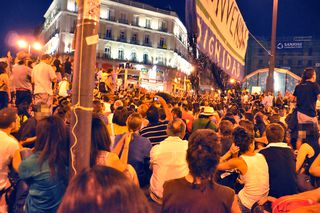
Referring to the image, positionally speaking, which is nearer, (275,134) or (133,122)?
(275,134)

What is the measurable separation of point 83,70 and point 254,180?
2.53 metres

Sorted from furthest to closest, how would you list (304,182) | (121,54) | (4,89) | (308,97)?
(121,54), (4,89), (308,97), (304,182)

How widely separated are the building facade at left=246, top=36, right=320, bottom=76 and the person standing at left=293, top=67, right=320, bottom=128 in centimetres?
7311

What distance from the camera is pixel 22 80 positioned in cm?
859

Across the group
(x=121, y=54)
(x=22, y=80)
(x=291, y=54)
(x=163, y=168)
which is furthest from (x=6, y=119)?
(x=291, y=54)

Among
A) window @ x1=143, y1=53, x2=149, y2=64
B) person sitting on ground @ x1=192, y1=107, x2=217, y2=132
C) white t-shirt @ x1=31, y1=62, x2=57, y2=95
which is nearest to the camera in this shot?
person sitting on ground @ x1=192, y1=107, x2=217, y2=132

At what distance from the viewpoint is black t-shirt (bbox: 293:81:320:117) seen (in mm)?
6582

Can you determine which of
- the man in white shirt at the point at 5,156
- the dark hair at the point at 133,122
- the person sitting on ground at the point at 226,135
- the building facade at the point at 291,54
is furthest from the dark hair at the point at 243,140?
the building facade at the point at 291,54

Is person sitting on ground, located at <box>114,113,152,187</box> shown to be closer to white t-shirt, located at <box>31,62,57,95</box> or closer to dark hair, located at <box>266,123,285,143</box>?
dark hair, located at <box>266,123,285,143</box>

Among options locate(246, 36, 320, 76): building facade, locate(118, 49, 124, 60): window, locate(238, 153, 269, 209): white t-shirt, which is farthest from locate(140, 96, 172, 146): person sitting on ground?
locate(246, 36, 320, 76): building facade

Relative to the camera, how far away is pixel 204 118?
7.76 meters

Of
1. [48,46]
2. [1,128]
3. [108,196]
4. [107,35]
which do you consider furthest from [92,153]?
[48,46]

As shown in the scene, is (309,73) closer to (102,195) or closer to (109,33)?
(102,195)

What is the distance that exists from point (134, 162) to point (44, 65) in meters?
3.75
